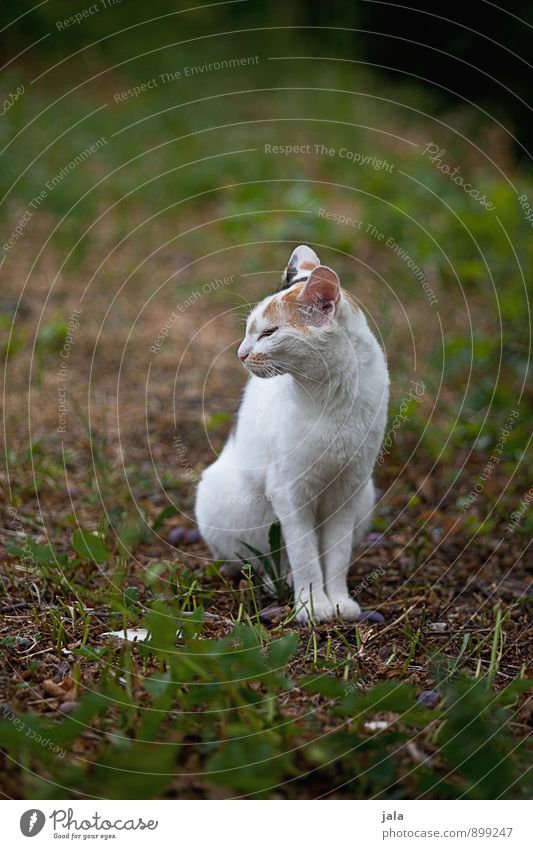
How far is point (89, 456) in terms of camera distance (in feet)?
16.2

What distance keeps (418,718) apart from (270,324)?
1510mm

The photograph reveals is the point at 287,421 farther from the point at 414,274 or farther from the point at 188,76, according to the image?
the point at 188,76

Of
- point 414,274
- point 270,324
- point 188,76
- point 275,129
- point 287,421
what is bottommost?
point 287,421

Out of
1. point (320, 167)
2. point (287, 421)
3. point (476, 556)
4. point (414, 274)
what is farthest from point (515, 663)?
point (320, 167)

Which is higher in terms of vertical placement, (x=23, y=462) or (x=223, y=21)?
(x=223, y=21)
